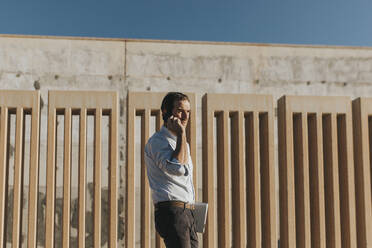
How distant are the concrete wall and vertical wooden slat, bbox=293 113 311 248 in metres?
2.31

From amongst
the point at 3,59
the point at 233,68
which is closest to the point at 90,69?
the point at 3,59

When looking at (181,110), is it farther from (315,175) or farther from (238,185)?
(315,175)

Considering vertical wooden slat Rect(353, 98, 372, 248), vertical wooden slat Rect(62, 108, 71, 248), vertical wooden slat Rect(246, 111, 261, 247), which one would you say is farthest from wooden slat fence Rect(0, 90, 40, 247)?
vertical wooden slat Rect(353, 98, 372, 248)

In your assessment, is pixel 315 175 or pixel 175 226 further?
pixel 315 175

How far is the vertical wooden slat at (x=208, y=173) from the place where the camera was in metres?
4.10

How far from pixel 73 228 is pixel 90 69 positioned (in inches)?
79.5

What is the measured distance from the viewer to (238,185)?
13.9 ft

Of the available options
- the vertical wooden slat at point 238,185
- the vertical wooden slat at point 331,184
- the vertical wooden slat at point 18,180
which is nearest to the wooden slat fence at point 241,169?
the vertical wooden slat at point 238,185

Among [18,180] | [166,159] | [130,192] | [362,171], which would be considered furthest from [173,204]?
[362,171]

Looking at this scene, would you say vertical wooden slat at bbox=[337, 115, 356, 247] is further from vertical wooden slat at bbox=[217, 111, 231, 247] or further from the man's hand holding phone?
the man's hand holding phone

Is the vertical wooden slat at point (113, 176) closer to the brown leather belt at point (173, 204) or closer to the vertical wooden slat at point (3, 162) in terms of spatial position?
the vertical wooden slat at point (3, 162)

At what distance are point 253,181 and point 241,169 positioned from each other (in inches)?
5.4

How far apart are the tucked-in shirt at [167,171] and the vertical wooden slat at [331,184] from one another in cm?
213

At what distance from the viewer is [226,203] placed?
415cm
